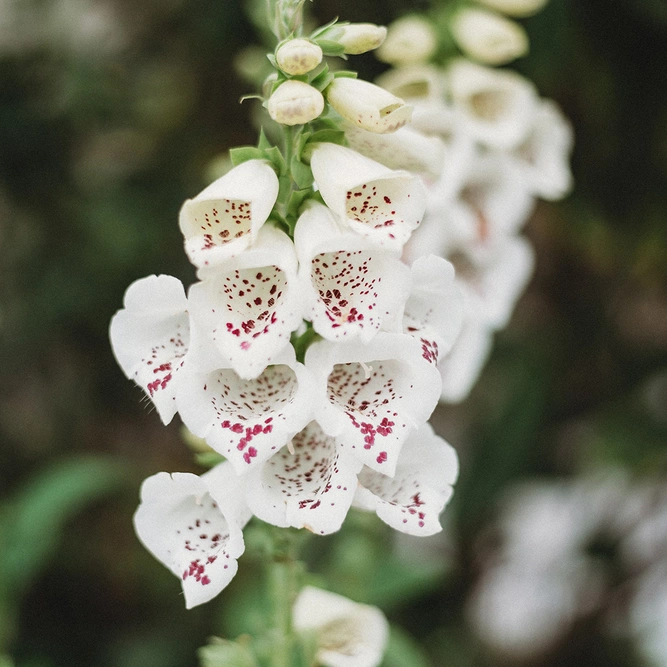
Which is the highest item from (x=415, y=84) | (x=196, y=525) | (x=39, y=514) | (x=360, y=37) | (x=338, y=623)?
(x=360, y=37)

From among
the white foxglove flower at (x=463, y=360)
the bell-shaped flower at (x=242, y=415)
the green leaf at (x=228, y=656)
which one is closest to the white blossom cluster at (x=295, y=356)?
the bell-shaped flower at (x=242, y=415)

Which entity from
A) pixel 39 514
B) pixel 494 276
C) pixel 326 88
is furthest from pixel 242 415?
pixel 39 514

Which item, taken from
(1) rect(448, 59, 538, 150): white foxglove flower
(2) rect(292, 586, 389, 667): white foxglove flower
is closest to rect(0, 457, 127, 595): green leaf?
(2) rect(292, 586, 389, 667): white foxglove flower

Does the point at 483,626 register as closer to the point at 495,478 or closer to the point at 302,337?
the point at 495,478

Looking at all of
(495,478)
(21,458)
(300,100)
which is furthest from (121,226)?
(300,100)

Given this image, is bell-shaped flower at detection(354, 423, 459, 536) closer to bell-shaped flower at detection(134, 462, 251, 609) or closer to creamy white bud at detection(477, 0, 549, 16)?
bell-shaped flower at detection(134, 462, 251, 609)

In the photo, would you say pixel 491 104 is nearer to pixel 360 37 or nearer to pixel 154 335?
pixel 360 37
